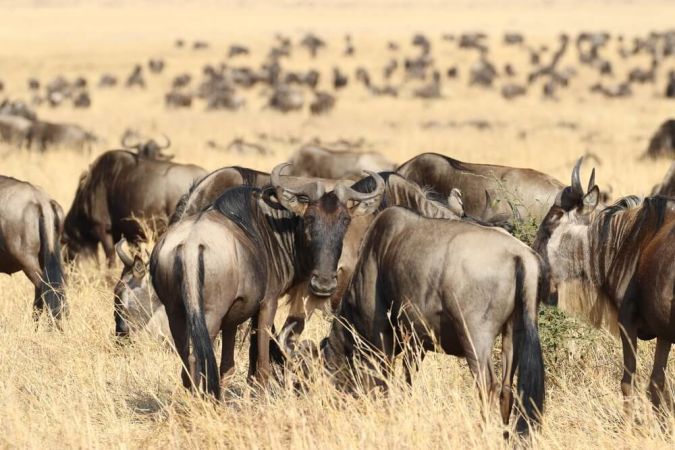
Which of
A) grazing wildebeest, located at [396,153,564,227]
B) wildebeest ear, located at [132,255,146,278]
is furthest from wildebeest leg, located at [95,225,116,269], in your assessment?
wildebeest ear, located at [132,255,146,278]

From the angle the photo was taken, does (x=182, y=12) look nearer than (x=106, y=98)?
No

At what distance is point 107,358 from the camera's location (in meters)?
7.06

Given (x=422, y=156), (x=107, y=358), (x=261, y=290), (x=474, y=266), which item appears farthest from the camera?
(x=422, y=156)

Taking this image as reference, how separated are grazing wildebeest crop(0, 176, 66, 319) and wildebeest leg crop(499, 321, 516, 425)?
12.4 feet

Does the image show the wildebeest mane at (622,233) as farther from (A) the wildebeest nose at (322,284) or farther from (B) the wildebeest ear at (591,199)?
(A) the wildebeest nose at (322,284)

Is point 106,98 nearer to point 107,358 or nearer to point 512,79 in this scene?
point 512,79

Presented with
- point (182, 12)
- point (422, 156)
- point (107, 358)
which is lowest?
point (182, 12)

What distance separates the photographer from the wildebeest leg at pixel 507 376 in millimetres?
5090

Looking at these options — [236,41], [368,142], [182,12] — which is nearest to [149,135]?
[368,142]

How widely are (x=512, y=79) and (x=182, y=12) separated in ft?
202

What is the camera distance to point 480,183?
914 centimetres

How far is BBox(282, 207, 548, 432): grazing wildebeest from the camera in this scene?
499 centimetres

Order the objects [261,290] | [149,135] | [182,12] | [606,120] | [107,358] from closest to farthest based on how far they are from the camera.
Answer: [261,290]
[107,358]
[149,135]
[606,120]
[182,12]

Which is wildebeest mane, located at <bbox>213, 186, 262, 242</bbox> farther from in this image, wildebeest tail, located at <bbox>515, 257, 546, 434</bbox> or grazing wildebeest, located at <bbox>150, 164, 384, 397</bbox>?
wildebeest tail, located at <bbox>515, 257, 546, 434</bbox>
